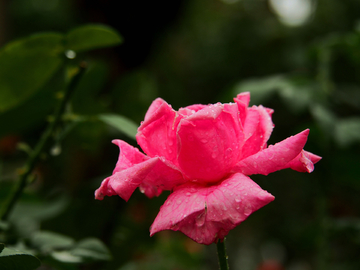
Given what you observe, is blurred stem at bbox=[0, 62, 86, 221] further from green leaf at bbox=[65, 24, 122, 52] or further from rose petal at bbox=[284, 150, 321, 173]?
rose petal at bbox=[284, 150, 321, 173]

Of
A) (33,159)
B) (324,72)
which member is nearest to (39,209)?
(33,159)

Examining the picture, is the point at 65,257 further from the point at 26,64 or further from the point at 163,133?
the point at 26,64

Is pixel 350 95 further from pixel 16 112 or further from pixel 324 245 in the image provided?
pixel 16 112

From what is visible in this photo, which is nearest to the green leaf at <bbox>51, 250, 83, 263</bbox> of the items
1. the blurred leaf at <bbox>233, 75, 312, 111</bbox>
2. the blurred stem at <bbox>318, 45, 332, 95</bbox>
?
the blurred leaf at <bbox>233, 75, 312, 111</bbox>

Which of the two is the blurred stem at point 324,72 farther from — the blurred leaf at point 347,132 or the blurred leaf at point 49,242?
the blurred leaf at point 49,242

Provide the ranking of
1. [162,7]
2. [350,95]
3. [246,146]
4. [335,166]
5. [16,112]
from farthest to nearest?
[162,7]
[350,95]
[335,166]
[16,112]
[246,146]

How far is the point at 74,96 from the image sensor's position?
86 centimetres

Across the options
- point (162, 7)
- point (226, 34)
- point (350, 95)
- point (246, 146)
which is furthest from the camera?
point (226, 34)

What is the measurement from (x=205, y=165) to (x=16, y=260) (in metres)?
0.27

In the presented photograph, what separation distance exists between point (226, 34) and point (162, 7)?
885 mm

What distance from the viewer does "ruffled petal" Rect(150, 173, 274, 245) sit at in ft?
1.23

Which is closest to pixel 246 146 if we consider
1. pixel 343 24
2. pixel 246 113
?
pixel 246 113

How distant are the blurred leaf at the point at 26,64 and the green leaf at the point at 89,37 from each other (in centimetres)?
2

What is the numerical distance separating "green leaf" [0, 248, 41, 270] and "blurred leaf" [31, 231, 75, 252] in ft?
0.56
